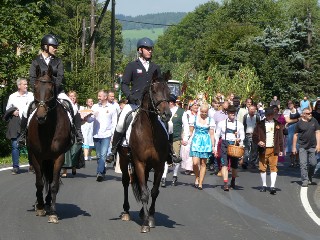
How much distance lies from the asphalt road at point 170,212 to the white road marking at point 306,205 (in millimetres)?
83

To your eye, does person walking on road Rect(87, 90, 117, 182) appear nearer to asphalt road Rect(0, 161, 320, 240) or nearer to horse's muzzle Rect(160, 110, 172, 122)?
asphalt road Rect(0, 161, 320, 240)

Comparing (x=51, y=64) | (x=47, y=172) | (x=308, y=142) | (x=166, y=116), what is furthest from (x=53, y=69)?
(x=308, y=142)

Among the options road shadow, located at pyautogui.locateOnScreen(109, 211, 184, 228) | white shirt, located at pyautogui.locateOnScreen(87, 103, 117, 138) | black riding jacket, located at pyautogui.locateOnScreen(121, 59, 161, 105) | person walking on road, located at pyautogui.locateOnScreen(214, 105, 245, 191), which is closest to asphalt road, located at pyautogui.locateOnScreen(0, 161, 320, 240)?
road shadow, located at pyautogui.locateOnScreen(109, 211, 184, 228)

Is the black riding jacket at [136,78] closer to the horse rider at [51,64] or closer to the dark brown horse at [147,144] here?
the dark brown horse at [147,144]

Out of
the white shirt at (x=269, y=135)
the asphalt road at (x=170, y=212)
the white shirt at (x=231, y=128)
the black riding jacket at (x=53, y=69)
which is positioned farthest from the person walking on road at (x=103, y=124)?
the black riding jacket at (x=53, y=69)

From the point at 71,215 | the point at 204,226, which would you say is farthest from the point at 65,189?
the point at 204,226

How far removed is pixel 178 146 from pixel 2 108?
7883 millimetres

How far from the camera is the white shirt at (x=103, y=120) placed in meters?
20.6

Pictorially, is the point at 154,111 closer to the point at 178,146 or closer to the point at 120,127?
the point at 120,127

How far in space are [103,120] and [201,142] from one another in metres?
2.66

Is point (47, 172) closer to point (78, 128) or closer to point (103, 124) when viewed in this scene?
point (78, 128)

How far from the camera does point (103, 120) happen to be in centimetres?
2069

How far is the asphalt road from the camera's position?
474 inches

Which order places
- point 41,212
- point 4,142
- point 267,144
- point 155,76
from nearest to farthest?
point 155,76 < point 41,212 < point 267,144 < point 4,142
